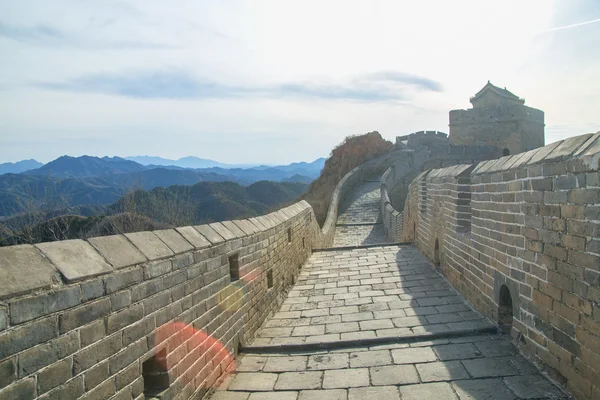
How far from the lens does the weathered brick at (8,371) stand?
169 cm

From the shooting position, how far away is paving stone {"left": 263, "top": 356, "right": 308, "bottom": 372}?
4.01 m

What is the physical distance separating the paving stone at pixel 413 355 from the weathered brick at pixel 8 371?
3.09 m

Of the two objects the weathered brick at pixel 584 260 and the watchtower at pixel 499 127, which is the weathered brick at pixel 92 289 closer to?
the weathered brick at pixel 584 260

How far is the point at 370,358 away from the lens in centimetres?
412

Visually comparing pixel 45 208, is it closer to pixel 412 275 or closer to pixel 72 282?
pixel 412 275

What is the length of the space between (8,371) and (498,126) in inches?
1416

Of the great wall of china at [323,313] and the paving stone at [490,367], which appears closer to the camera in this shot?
the great wall of china at [323,313]

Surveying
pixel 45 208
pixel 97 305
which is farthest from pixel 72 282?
pixel 45 208

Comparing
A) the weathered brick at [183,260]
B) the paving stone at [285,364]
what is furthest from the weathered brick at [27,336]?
the paving stone at [285,364]

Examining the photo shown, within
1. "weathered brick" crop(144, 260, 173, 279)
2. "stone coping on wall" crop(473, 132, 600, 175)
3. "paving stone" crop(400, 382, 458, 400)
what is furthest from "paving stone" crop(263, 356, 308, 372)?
"stone coping on wall" crop(473, 132, 600, 175)

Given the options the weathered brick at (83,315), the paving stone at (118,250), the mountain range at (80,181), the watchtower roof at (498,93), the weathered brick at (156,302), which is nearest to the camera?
the weathered brick at (83,315)

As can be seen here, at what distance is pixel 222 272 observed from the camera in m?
4.13

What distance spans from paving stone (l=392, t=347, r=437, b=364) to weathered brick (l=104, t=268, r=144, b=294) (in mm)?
2472

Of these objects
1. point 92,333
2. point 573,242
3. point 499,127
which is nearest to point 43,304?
point 92,333
